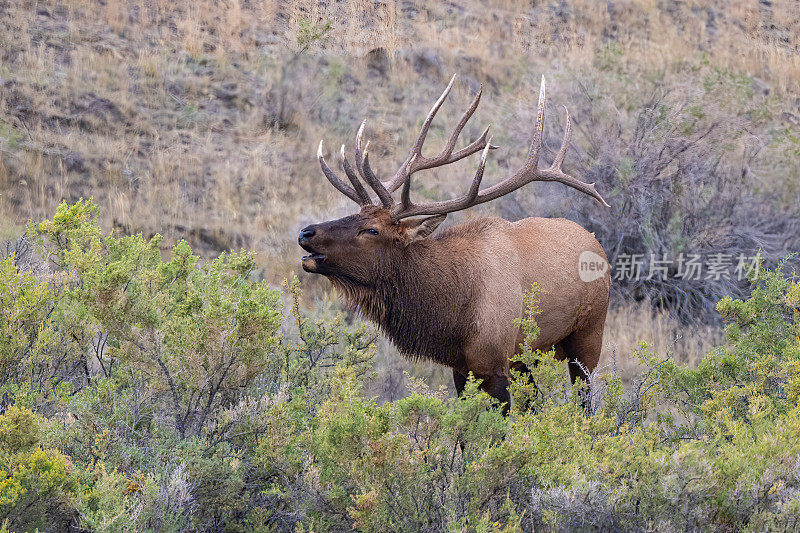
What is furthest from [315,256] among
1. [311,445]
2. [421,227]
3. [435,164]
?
[311,445]

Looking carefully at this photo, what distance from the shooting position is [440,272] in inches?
227

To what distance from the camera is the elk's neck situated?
5680mm

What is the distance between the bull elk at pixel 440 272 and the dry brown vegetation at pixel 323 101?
2756mm

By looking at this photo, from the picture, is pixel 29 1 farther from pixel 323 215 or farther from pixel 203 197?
pixel 323 215

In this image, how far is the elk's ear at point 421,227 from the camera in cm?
571

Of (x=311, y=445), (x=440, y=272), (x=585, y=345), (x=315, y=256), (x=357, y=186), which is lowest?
(x=585, y=345)

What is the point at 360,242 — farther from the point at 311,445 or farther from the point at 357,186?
the point at 311,445

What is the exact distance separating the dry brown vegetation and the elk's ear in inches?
129

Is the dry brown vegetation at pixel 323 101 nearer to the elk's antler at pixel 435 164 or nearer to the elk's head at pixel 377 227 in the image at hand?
the elk's antler at pixel 435 164

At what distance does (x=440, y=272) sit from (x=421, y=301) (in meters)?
0.25

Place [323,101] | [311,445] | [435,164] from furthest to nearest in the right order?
[323,101], [435,164], [311,445]

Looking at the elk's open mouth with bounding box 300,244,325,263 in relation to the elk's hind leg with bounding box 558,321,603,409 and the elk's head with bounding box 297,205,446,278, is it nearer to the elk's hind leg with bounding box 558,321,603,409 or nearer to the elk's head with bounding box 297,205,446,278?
the elk's head with bounding box 297,205,446,278

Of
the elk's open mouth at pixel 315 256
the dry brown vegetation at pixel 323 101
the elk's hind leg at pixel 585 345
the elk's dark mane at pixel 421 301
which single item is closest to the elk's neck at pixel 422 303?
the elk's dark mane at pixel 421 301

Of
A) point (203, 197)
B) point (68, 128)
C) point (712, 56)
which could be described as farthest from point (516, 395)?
point (712, 56)
